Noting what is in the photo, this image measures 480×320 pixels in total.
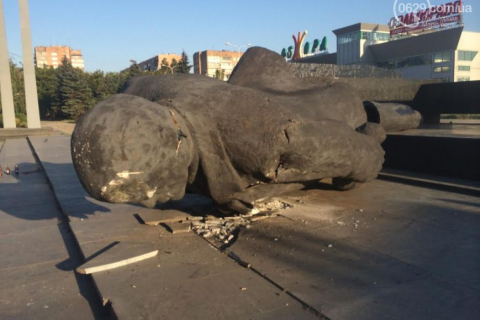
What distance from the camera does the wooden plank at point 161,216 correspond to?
14.7 ft

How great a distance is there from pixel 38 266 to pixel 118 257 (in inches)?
31.4

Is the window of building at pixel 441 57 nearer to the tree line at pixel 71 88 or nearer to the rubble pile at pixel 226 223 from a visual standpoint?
the tree line at pixel 71 88

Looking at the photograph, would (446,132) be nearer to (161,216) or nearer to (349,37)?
(161,216)

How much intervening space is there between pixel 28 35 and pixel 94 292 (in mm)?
25180

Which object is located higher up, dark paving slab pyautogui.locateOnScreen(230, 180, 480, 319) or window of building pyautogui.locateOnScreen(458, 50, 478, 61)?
window of building pyautogui.locateOnScreen(458, 50, 478, 61)

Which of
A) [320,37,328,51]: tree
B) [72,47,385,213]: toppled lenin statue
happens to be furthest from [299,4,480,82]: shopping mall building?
[72,47,385,213]: toppled lenin statue

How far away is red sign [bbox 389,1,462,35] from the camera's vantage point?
1681 inches

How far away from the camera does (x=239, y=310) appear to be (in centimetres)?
256

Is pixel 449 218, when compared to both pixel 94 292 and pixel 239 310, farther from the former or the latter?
pixel 94 292

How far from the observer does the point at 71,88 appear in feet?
133

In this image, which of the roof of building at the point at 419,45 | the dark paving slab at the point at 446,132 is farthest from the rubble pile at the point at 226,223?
the roof of building at the point at 419,45

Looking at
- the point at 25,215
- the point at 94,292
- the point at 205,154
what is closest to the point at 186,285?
the point at 94,292

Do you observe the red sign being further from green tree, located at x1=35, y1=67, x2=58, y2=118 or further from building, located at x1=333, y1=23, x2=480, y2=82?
green tree, located at x1=35, y1=67, x2=58, y2=118

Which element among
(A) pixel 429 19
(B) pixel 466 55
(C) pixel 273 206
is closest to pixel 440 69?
(B) pixel 466 55
